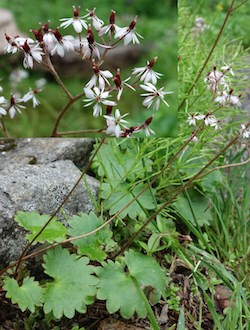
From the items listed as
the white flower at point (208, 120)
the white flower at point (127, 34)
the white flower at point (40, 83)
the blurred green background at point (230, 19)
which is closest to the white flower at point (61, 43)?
the white flower at point (127, 34)

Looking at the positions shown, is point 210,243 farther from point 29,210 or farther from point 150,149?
point 29,210

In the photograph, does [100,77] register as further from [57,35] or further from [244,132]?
[244,132]

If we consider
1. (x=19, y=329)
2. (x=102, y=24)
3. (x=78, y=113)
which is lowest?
(x=78, y=113)

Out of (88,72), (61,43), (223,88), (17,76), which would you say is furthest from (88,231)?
(88,72)

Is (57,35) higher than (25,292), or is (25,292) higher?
(57,35)

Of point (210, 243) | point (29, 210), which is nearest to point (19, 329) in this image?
point (29, 210)

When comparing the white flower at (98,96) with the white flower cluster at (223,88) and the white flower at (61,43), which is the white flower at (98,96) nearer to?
the white flower at (61,43)
